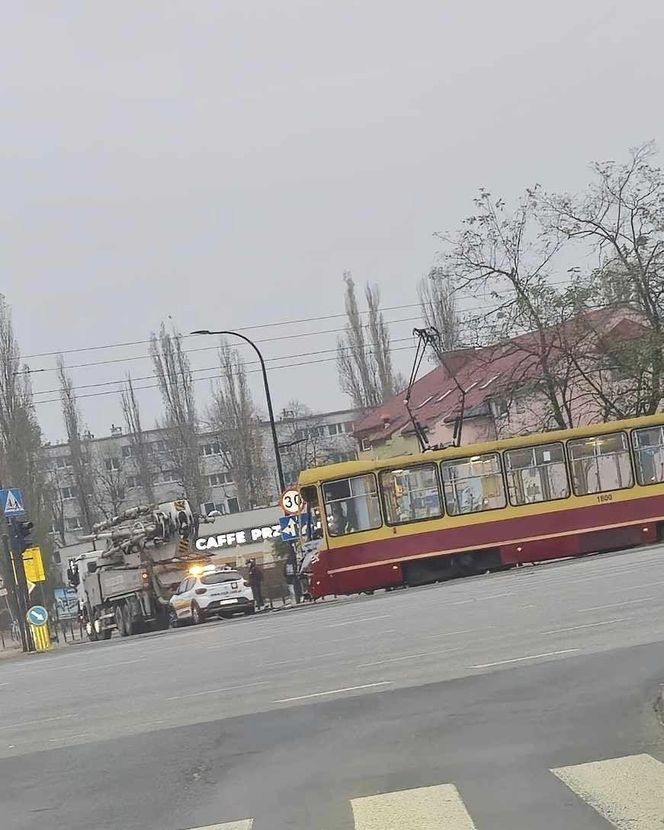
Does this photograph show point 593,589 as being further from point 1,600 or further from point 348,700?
point 1,600

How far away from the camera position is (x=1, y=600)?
7381 centimetres

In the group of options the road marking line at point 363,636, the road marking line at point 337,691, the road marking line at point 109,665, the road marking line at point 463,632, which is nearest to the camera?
the road marking line at point 337,691

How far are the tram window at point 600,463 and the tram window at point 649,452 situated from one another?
0.24m

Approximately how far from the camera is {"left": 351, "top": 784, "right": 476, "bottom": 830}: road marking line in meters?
7.05

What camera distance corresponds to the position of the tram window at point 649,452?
3130 cm

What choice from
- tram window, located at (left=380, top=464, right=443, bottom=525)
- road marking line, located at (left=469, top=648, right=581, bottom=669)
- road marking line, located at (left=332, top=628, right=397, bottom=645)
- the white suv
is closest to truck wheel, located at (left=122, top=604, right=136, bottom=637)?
the white suv

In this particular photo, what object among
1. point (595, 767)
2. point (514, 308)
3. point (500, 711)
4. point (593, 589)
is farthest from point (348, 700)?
point (514, 308)

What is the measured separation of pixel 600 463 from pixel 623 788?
24.4 m

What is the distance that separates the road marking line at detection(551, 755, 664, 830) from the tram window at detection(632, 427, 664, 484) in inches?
924

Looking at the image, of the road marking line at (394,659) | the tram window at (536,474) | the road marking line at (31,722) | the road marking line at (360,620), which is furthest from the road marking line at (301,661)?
the tram window at (536,474)

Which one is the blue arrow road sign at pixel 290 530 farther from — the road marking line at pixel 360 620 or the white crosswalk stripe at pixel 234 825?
the white crosswalk stripe at pixel 234 825

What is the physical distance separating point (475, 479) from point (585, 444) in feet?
9.19

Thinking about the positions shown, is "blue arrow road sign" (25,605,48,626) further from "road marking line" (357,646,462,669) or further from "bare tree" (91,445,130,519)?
"bare tree" (91,445,130,519)

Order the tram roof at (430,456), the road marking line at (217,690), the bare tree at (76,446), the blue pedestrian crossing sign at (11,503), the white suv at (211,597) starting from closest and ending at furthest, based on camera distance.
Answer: the road marking line at (217,690)
the tram roof at (430,456)
the blue pedestrian crossing sign at (11,503)
the white suv at (211,597)
the bare tree at (76,446)
